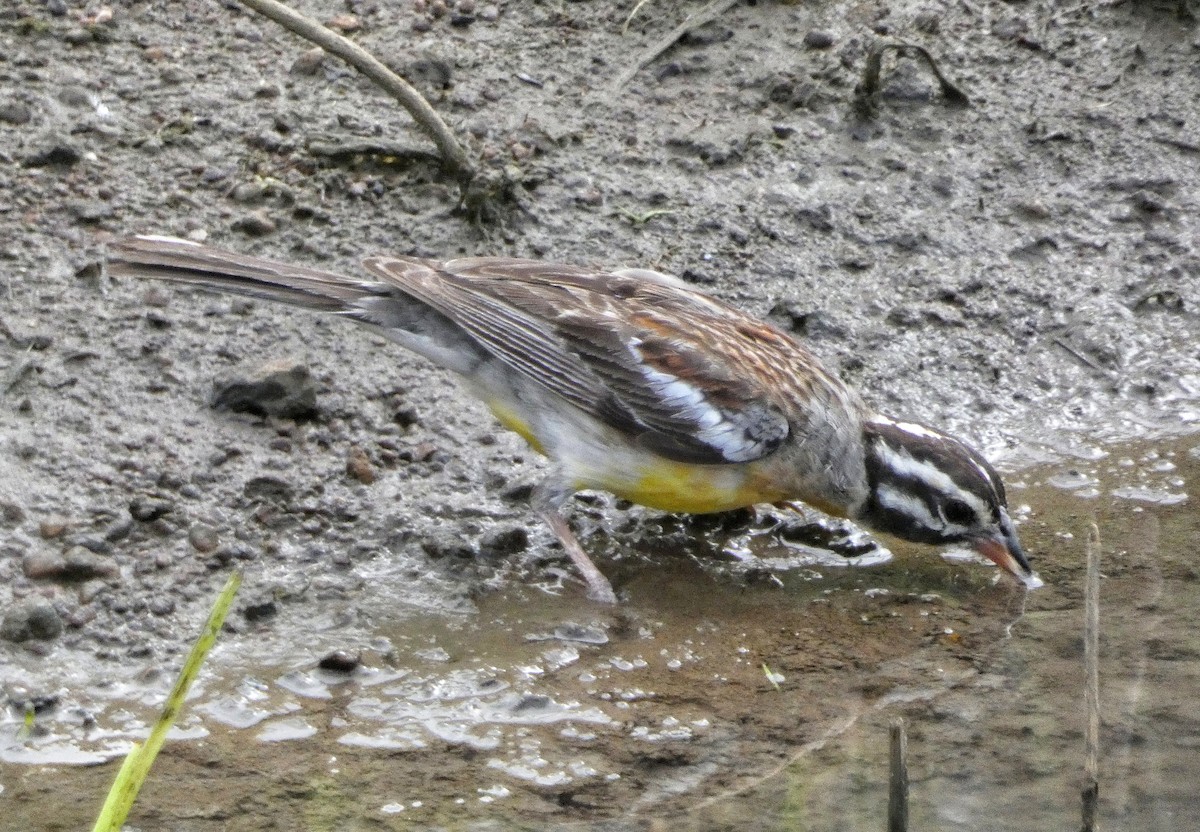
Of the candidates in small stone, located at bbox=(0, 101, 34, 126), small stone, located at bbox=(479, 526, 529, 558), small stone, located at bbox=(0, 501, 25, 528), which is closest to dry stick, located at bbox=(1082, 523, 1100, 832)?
small stone, located at bbox=(479, 526, 529, 558)

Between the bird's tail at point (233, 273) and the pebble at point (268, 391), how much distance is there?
0.38 meters

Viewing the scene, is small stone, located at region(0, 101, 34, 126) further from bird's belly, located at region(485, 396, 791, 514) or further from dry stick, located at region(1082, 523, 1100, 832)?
dry stick, located at region(1082, 523, 1100, 832)

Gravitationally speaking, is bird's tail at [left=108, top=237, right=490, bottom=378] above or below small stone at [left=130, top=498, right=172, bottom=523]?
above

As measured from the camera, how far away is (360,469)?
6613 mm

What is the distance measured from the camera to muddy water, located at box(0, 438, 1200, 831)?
190 inches

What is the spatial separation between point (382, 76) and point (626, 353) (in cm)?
187

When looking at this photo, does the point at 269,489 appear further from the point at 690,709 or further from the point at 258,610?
the point at 690,709

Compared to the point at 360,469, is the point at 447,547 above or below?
below

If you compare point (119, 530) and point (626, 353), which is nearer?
point (119, 530)

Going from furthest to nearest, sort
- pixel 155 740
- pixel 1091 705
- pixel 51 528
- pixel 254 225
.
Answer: pixel 254 225, pixel 51 528, pixel 1091 705, pixel 155 740

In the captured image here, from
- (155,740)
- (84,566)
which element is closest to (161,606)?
(84,566)

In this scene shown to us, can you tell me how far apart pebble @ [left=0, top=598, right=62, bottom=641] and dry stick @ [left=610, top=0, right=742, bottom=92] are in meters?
4.35

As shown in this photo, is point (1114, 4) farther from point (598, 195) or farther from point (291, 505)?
point (291, 505)

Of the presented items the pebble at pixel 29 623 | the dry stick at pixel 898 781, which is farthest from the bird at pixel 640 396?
the dry stick at pixel 898 781
